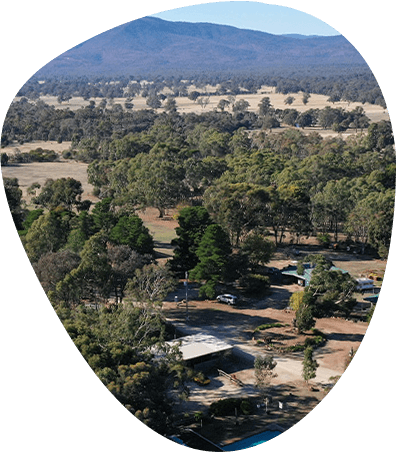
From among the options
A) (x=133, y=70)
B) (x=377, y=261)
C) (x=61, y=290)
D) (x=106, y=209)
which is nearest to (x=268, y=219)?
(x=377, y=261)

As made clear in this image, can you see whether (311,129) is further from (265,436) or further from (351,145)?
(265,436)

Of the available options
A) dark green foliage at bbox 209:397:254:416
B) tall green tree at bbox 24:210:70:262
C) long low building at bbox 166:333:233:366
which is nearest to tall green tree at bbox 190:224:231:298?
long low building at bbox 166:333:233:366

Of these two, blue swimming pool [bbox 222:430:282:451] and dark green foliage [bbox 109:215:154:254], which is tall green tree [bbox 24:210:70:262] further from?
blue swimming pool [bbox 222:430:282:451]

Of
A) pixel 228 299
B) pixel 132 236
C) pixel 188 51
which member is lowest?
pixel 228 299

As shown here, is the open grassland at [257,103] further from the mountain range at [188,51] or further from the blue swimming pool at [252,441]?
the mountain range at [188,51]

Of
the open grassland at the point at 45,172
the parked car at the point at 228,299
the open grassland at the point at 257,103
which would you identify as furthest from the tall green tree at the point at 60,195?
the open grassland at the point at 257,103

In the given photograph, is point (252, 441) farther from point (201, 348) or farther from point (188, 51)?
point (188, 51)

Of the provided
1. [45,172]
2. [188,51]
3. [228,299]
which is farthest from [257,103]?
[188,51]
